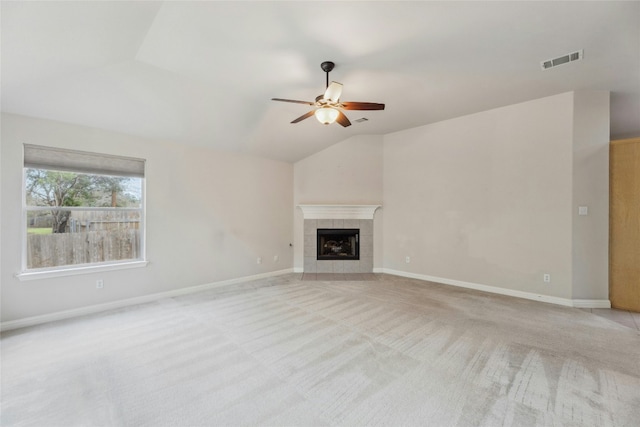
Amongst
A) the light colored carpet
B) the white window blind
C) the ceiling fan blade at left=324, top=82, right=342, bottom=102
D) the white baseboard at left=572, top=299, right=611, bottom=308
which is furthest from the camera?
the white baseboard at left=572, top=299, right=611, bottom=308

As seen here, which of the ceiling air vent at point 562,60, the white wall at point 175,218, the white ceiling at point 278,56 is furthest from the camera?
the white wall at point 175,218

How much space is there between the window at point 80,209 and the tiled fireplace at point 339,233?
3158mm

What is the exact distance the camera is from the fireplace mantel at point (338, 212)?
580cm

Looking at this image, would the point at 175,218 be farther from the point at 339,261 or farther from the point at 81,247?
the point at 339,261

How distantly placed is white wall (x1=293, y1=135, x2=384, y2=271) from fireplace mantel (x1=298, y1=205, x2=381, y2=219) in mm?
160

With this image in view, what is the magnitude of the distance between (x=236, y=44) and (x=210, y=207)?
2.82 metres

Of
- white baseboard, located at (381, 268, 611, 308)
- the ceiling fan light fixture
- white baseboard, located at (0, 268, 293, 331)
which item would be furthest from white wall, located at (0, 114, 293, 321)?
white baseboard, located at (381, 268, 611, 308)

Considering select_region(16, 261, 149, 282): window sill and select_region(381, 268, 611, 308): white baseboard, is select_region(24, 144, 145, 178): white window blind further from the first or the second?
select_region(381, 268, 611, 308): white baseboard

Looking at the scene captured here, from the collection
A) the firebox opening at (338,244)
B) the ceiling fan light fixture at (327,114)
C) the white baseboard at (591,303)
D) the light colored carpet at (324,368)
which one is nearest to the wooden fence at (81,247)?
the light colored carpet at (324,368)

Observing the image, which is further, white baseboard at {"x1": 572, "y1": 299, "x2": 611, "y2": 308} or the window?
white baseboard at {"x1": 572, "y1": 299, "x2": 611, "y2": 308}

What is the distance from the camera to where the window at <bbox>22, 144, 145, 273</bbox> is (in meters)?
3.16

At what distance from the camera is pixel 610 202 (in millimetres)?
3707

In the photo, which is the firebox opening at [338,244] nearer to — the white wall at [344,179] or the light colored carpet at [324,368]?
the white wall at [344,179]

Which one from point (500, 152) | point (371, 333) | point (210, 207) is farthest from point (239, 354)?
point (500, 152)
